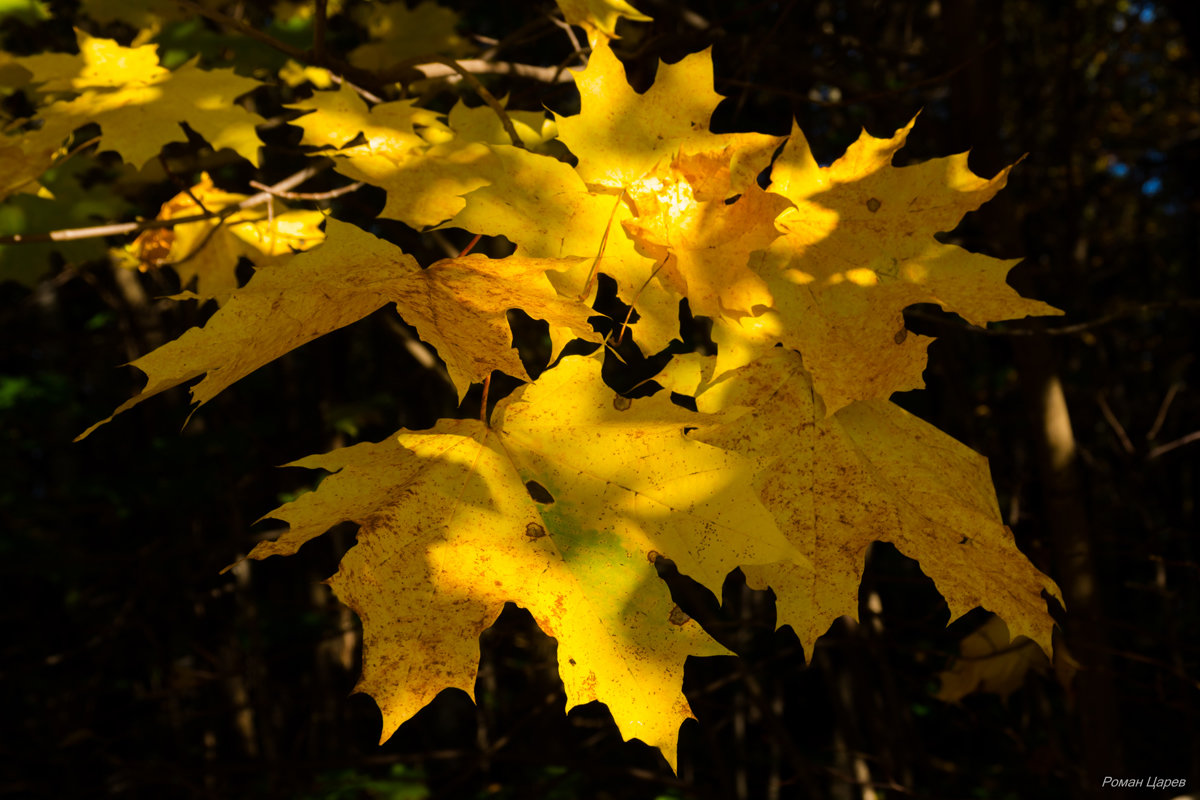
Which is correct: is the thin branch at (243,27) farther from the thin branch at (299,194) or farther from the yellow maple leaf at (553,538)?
the yellow maple leaf at (553,538)

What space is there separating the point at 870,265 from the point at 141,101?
53.7 inches

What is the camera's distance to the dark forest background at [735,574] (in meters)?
2.21

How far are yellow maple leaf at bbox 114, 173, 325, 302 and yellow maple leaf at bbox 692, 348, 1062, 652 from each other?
1127mm

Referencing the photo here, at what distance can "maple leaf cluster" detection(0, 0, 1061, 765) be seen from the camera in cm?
94

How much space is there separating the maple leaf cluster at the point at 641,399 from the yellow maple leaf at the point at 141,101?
45cm

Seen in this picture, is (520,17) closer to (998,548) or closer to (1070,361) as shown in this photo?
(998,548)

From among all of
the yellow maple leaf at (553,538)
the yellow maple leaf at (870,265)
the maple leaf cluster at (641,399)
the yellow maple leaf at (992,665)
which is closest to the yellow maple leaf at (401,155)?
the maple leaf cluster at (641,399)

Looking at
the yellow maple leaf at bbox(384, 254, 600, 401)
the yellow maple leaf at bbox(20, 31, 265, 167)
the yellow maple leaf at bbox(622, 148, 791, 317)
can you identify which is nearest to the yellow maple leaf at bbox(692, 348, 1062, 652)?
the yellow maple leaf at bbox(622, 148, 791, 317)

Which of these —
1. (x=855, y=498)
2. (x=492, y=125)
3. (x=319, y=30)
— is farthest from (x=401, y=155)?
(x=855, y=498)

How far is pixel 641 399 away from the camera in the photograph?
1.01 meters

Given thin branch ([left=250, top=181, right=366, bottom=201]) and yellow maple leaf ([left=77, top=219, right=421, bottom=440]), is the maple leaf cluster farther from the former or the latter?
thin branch ([left=250, top=181, right=366, bottom=201])

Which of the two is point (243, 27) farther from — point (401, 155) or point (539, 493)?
point (539, 493)

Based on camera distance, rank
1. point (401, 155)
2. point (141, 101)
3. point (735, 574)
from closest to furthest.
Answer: point (401, 155)
point (141, 101)
point (735, 574)

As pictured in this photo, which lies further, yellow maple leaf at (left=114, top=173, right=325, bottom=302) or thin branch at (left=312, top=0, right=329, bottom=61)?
yellow maple leaf at (left=114, top=173, right=325, bottom=302)
